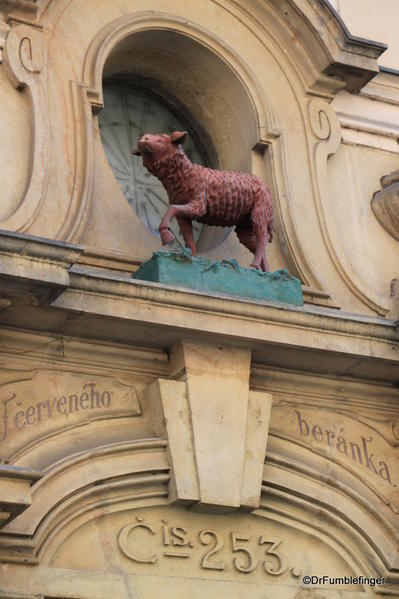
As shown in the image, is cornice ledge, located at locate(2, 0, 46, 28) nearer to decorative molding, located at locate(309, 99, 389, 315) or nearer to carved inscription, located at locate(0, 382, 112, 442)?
decorative molding, located at locate(309, 99, 389, 315)

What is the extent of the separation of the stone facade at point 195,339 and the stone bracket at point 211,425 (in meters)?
0.01

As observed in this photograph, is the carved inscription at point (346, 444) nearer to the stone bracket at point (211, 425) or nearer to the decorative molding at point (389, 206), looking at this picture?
the stone bracket at point (211, 425)

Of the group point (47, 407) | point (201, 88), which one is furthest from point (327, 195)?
point (47, 407)

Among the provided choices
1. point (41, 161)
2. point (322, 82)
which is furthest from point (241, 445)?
point (322, 82)

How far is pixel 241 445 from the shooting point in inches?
341

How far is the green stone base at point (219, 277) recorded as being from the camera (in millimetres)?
8688

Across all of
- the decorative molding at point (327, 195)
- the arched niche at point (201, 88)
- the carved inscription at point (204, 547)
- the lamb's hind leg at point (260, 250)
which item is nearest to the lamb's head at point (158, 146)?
the lamb's hind leg at point (260, 250)

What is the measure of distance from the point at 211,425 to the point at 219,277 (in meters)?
0.83

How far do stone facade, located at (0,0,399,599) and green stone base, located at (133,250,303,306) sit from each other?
0.14 meters

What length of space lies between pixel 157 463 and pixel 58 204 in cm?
156

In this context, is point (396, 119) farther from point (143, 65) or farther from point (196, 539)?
point (196, 539)

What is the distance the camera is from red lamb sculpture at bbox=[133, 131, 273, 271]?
8.93 meters

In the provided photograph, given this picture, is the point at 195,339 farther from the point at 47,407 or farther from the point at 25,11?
the point at 25,11

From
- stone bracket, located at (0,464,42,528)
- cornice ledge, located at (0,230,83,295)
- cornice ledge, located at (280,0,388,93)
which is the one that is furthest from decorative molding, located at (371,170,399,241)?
stone bracket, located at (0,464,42,528)
